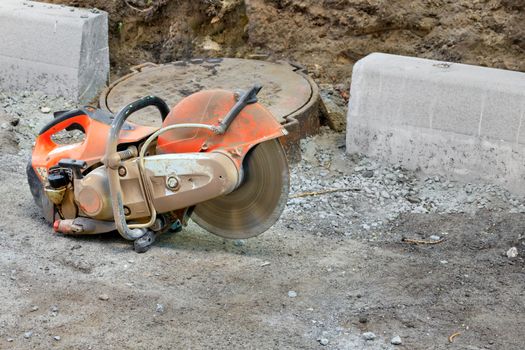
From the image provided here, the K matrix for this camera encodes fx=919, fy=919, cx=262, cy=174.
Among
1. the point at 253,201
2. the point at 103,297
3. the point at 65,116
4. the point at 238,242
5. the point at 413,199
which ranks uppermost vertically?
the point at 65,116

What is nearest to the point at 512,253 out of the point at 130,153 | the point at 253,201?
the point at 253,201

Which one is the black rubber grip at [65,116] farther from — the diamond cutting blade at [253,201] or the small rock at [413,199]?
the small rock at [413,199]

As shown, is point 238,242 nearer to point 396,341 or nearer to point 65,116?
point 65,116

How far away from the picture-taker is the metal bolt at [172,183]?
176 inches

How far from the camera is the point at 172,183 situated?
4480mm

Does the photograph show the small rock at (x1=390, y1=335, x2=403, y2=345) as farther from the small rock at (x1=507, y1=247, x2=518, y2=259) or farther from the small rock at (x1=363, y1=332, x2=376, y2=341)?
the small rock at (x1=507, y1=247, x2=518, y2=259)

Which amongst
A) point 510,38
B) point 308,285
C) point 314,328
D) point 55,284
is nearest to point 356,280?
point 308,285

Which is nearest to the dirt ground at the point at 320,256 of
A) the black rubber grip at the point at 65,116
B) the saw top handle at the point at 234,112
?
the black rubber grip at the point at 65,116

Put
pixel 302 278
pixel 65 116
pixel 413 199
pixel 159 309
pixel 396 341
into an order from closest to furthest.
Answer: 1. pixel 396 341
2. pixel 159 309
3. pixel 302 278
4. pixel 65 116
5. pixel 413 199

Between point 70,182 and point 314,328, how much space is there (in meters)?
1.59

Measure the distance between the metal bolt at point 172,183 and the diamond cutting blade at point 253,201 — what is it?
0.24m

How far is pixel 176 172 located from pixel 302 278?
795 mm

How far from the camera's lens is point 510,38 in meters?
6.43

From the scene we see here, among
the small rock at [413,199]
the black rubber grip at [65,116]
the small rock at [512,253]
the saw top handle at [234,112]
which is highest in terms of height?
the saw top handle at [234,112]
